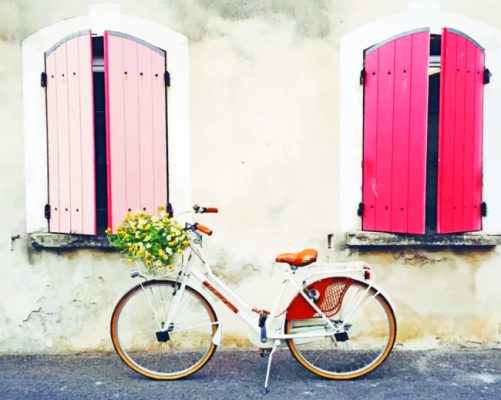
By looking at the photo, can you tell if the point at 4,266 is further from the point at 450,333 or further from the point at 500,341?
the point at 500,341

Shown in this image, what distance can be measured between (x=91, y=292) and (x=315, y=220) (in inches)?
75.1

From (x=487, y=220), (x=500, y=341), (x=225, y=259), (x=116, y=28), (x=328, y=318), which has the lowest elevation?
(x=500, y=341)

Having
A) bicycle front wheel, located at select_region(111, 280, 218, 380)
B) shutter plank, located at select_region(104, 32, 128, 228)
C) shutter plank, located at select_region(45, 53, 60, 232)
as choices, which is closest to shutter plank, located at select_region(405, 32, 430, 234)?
bicycle front wheel, located at select_region(111, 280, 218, 380)

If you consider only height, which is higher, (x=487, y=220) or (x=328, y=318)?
(x=487, y=220)

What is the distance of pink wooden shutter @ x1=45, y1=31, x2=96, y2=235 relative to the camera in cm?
453

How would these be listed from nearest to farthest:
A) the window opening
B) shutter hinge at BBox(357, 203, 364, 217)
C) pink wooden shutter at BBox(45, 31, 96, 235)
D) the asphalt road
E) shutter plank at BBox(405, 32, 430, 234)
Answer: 1. the asphalt road
2. shutter plank at BBox(405, 32, 430, 234)
3. pink wooden shutter at BBox(45, 31, 96, 235)
4. shutter hinge at BBox(357, 203, 364, 217)
5. the window opening

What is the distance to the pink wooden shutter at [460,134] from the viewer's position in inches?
175

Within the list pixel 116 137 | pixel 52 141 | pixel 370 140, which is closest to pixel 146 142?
pixel 116 137

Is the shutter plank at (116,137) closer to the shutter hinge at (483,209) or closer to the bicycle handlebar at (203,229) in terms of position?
the bicycle handlebar at (203,229)

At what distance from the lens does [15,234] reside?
469 centimetres

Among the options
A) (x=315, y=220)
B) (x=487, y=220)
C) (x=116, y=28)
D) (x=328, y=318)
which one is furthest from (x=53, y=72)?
(x=487, y=220)

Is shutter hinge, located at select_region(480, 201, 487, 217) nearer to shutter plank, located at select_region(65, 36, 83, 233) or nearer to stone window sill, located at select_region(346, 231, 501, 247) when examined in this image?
stone window sill, located at select_region(346, 231, 501, 247)

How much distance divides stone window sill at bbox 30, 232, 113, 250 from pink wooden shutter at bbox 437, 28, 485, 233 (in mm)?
2669

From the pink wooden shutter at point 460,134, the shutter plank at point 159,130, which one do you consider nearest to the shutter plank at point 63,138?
the shutter plank at point 159,130
